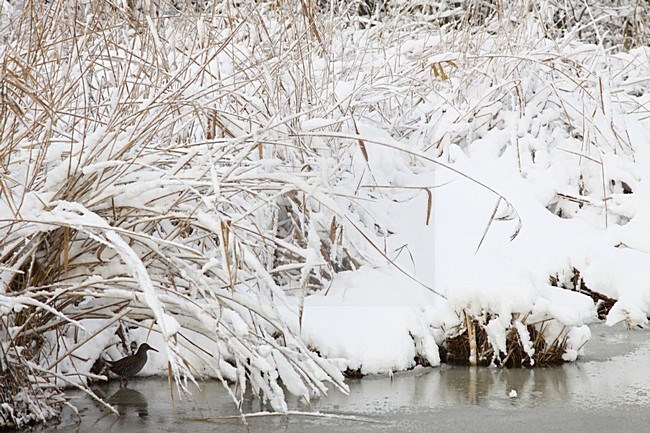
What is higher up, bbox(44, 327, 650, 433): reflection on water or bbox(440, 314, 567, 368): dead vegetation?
bbox(440, 314, 567, 368): dead vegetation

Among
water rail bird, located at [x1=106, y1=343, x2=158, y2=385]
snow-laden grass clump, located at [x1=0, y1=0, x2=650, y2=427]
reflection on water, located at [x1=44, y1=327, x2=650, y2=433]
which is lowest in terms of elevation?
reflection on water, located at [x1=44, y1=327, x2=650, y2=433]

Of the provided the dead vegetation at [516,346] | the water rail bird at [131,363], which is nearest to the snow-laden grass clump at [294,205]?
the dead vegetation at [516,346]

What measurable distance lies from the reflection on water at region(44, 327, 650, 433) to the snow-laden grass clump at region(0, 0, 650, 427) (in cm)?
10

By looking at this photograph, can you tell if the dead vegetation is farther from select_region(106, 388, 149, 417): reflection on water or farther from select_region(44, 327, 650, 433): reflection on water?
select_region(106, 388, 149, 417): reflection on water

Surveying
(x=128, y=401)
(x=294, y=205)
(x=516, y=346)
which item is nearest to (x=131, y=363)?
(x=128, y=401)

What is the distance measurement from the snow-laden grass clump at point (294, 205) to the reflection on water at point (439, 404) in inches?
4.0

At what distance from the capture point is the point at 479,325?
4238 mm

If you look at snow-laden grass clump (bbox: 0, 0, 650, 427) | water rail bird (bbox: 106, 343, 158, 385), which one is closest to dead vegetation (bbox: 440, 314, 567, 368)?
snow-laden grass clump (bbox: 0, 0, 650, 427)

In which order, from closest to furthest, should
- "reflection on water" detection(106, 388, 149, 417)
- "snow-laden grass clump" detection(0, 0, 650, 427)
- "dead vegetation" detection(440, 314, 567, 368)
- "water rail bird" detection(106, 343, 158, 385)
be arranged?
"snow-laden grass clump" detection(0, 0, 650, 427) → "reflection on water" detection(106, 388, 149, 417) → "water rail bird" detection(106, 343, 158, 385) → "dead vegetation" detection(440, 314, 567, 368)

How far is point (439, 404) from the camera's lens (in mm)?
3562

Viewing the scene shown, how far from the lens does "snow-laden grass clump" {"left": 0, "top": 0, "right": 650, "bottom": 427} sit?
10.6 ft

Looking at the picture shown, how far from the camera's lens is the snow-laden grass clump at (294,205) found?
3236mm

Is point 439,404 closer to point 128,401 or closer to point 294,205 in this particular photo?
point 128,401

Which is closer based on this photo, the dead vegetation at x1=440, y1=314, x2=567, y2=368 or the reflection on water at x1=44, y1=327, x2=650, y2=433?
the reflection on water at x1=44, y1=327, x2=650, y2=433
